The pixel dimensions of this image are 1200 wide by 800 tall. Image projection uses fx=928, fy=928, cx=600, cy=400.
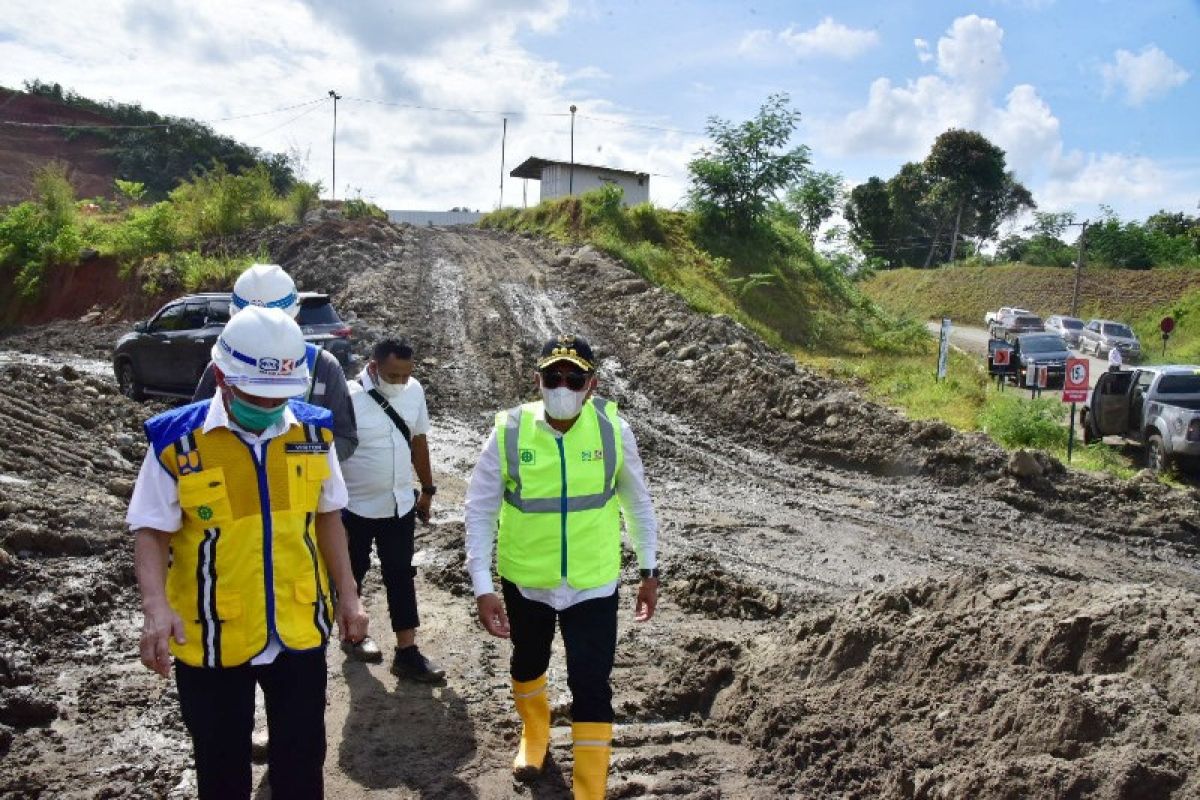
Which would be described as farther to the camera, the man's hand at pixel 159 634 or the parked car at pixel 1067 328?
the parked car at pixel 1067 328

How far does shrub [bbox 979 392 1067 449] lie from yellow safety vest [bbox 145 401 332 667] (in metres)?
11.8

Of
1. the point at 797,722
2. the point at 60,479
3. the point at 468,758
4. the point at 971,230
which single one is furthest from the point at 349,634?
the point at 971,230

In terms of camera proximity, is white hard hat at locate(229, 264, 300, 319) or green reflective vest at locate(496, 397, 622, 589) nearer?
green reflective vest at locate(496, 397, 622, 589)

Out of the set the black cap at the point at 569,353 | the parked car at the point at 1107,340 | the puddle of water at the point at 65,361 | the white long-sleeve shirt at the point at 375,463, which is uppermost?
the parked car at the point at 1107,340

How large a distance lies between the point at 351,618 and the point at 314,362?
1.65 m


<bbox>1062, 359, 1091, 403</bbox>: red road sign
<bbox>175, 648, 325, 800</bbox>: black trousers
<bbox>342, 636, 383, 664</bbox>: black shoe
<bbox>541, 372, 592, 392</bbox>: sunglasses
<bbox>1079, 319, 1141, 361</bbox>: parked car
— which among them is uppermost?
<bbox>1079, 319, 1141, 361</bbox>: parked car

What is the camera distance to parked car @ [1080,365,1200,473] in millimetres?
11594

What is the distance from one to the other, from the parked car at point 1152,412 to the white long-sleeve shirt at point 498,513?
1040cm

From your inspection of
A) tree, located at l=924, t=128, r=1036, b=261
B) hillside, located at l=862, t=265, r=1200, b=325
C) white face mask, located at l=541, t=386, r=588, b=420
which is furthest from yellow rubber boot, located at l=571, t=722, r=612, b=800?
tree, located at l=924, t=128, r=1036, b=261

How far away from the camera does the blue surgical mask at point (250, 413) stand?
2752mm

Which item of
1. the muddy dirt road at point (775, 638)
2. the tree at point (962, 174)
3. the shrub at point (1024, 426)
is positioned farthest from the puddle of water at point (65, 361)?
the tree at point (962, 174)

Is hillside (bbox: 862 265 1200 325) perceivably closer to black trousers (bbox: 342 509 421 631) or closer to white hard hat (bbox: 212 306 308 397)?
black trousers (bbox: 342 509 421 631)

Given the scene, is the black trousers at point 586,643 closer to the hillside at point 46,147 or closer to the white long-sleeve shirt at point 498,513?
the white long-sleeve shirt at point 498,513

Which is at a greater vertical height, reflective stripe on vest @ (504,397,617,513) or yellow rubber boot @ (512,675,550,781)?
reflective stripe on vest @ (504,397,617,513)
